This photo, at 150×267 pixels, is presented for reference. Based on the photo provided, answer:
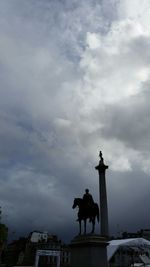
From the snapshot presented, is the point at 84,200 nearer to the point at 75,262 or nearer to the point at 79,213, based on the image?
the point at 79,213

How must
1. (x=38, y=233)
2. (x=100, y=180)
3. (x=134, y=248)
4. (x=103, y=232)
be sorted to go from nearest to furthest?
(x=134, y=248), (x=103, y=232), (x=100, y=180), (x=38, y=233)

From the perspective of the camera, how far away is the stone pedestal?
2031 centimetres

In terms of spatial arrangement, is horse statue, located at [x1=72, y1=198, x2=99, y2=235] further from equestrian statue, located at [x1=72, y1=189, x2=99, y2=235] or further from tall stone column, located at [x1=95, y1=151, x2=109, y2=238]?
tall stone column, located at [x1=95, y1=151, x2=109, y2=238]

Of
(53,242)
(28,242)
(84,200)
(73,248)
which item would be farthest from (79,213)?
(28,242)

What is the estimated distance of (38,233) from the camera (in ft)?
451

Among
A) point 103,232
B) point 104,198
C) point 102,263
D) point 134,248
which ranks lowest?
point 102,263

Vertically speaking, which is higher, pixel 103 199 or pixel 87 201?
pixel 103 199

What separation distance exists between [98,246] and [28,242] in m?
110

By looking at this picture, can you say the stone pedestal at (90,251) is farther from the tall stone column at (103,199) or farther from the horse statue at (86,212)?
the tall stone column at (103,199)

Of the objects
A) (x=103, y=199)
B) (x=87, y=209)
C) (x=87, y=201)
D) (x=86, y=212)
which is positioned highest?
(x=103, y=199)

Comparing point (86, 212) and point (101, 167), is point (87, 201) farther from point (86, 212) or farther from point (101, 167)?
point (101, 167)

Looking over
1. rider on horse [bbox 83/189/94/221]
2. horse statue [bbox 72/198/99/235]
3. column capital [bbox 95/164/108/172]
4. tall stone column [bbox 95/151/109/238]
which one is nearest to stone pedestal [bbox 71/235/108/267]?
horse statue [bbox 72/198/99/235]

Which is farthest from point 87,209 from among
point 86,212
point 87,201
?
point 87,201

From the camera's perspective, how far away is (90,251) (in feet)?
66.7
